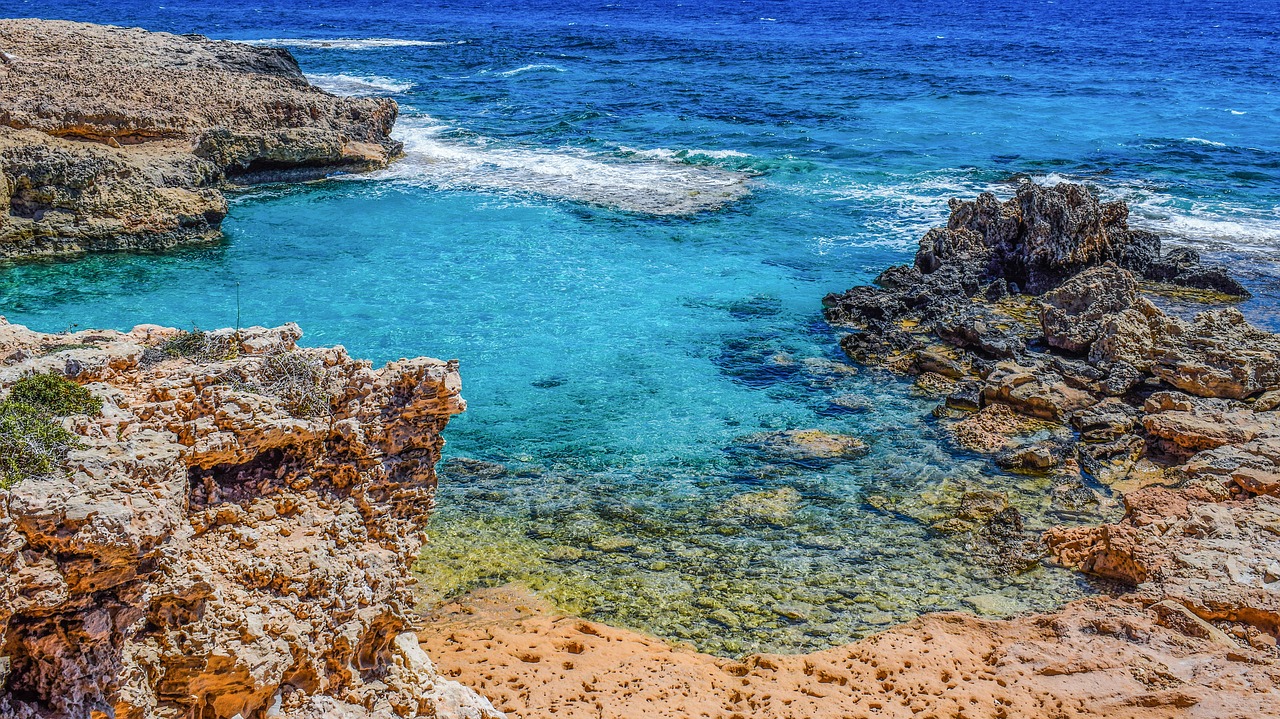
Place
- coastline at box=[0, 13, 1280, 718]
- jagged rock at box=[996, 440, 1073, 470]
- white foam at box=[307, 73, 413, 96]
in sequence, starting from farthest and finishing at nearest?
white foam at box=[307, 73, 413, 96]
jagged rock at box=[996, 440, 1073, 470]
coastline at box=[0, 13, 1280, 718]

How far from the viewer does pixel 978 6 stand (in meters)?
101

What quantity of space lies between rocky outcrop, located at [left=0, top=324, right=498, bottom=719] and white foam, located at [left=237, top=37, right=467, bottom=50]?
56994 millimetres

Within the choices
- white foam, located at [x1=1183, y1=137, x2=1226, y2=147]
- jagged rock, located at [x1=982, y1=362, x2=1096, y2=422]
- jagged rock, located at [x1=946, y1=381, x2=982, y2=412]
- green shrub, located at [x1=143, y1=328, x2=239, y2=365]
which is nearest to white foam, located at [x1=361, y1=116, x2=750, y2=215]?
jagged rock, located at [x1=946, y1=381, x2=982, y2=412]

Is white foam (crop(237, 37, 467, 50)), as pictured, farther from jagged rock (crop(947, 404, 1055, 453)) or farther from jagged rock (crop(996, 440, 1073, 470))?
jagged rock (crop(996, 440, 1073, 470))

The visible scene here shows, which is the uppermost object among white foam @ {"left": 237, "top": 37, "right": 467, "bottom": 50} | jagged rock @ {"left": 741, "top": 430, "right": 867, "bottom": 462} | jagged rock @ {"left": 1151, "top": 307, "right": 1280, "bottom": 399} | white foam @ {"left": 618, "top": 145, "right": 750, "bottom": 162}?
white foam @ {"left": 237, "top": 37, "right": 467, "bottom": 50}

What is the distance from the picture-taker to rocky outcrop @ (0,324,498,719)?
17.3ft

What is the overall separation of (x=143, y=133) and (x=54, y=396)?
882 inches

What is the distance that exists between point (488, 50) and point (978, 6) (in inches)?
2495

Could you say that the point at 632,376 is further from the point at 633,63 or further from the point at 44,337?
the point at 633,63

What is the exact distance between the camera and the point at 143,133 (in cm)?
2547

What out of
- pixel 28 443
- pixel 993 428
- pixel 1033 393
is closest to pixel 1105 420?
pixel 1033 393

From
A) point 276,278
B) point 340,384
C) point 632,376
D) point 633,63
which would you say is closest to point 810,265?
point 632,376

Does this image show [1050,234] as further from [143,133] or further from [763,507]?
[143,133]

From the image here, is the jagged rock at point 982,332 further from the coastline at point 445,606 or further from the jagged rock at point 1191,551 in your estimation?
the jagged rock at point 1191,551
